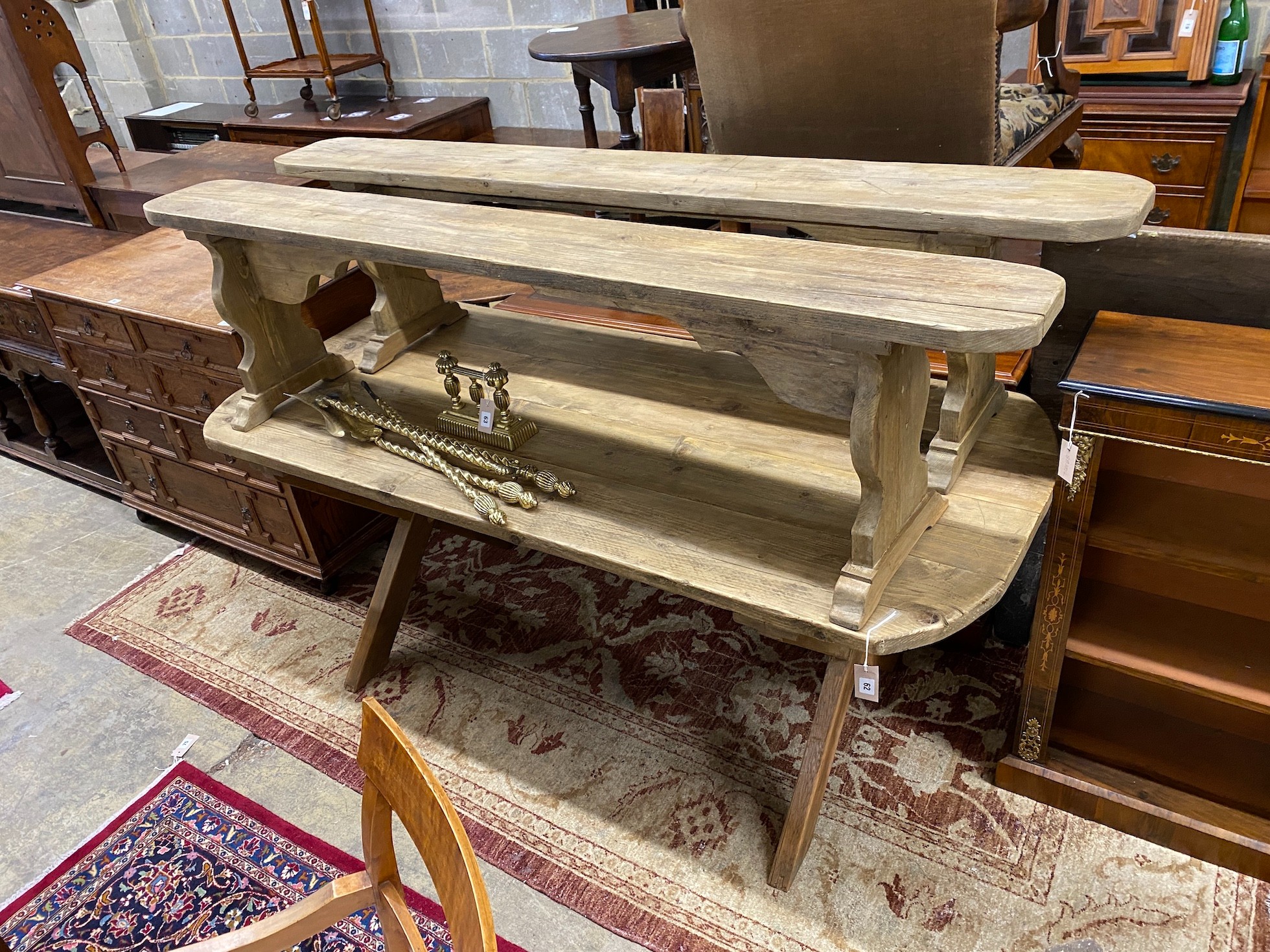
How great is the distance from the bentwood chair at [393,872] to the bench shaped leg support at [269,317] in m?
0.97

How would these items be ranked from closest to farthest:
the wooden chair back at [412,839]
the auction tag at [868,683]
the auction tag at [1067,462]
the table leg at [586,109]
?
the wooden chair back at [412,839], the auction tag at [1067,462], the auction tag at [868,683], the table leg at [586,109]

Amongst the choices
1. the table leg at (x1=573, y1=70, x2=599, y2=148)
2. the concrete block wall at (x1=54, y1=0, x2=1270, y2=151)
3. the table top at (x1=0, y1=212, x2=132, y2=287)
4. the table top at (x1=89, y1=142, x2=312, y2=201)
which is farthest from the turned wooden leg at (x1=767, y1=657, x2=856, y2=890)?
the concrete block wall at (x1=54, y1=0, x2=1270, y2=151)

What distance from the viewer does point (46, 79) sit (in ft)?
9.12

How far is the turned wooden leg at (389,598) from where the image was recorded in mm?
2059

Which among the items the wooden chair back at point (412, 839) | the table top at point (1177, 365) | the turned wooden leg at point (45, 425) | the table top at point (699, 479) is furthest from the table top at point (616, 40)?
the wooden chair back at point (412, 839)

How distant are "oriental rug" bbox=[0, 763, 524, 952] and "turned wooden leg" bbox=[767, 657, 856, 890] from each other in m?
0.48

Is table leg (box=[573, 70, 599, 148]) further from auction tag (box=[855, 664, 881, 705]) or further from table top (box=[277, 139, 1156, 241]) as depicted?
auction tag (box=[855, 664, 881, 705])

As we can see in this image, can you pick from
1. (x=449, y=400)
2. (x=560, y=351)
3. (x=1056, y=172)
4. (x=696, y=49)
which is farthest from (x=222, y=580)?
(x=1056, y=172)

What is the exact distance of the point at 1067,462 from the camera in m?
1.33

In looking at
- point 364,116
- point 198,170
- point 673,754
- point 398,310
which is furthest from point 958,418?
point 364,116

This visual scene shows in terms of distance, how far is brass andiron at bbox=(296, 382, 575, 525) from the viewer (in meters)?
1.51

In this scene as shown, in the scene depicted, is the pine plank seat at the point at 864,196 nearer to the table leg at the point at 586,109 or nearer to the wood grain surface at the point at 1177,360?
the wood grain surface at the point at 1177,360

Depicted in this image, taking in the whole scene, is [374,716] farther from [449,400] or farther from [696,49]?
[696,49]

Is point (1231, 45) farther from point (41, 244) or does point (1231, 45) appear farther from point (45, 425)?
point (45, 425)
